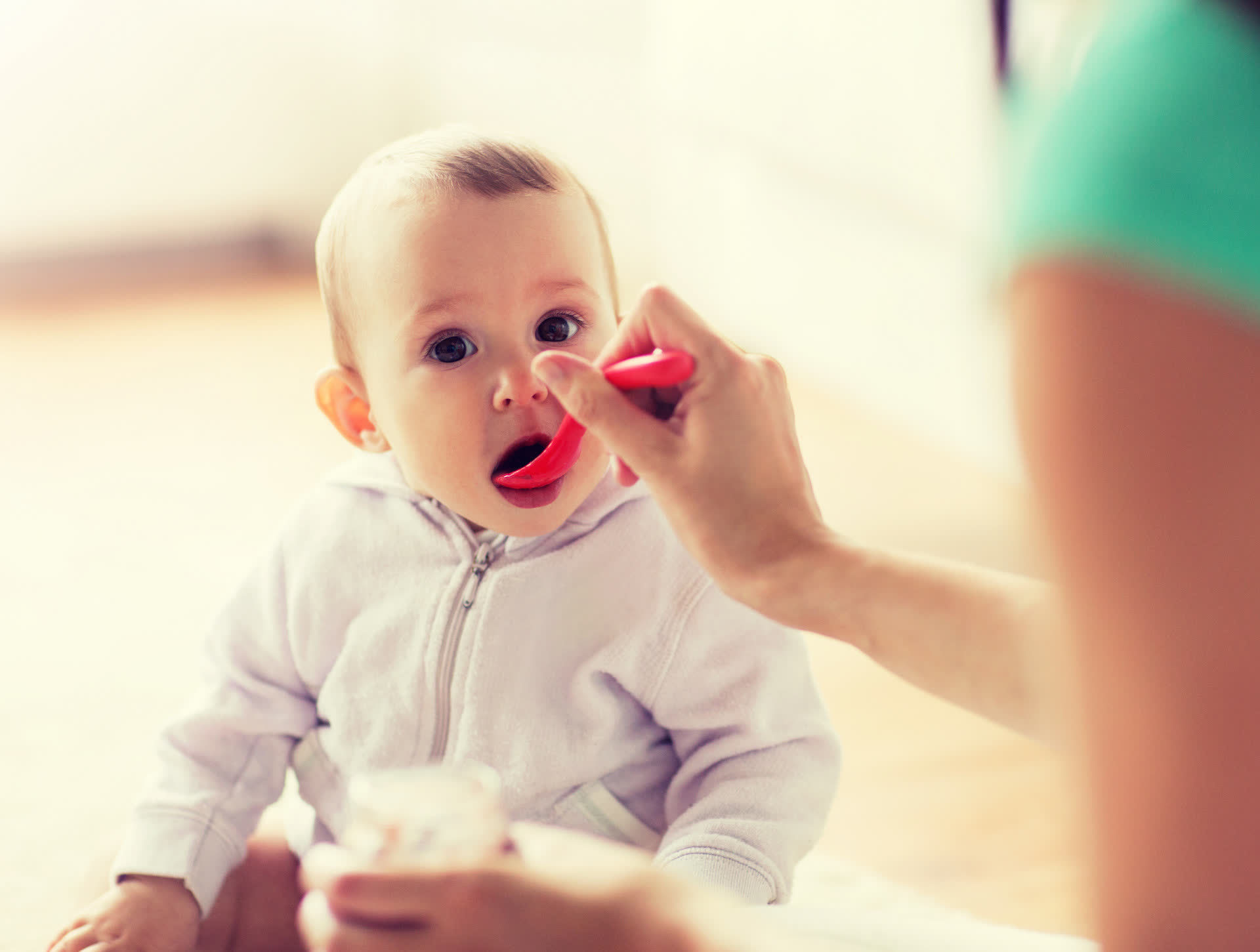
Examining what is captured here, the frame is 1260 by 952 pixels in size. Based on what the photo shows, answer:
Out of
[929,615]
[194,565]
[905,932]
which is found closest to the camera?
[929,615]

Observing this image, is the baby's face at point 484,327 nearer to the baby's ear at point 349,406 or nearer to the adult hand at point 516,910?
the baby's ear at point 349,406

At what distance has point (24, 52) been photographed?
344 centimetres

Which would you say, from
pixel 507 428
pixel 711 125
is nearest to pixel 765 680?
pixel 507 428

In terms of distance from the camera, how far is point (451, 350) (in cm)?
90

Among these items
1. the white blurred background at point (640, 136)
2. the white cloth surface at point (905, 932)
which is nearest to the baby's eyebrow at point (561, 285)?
the white cloth surface at point (905, 932)

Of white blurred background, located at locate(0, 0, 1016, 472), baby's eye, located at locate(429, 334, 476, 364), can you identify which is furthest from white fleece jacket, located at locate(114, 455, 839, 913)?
white blurred background, located at locate(0, 0, 1016, 472)

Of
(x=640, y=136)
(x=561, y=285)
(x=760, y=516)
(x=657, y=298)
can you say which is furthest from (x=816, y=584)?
(x=640, y=136)

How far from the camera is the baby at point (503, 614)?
2.89ft

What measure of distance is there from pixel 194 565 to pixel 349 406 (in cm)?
104

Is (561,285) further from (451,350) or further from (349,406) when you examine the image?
(349,406)

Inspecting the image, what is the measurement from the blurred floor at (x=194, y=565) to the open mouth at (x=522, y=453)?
29 centimetres

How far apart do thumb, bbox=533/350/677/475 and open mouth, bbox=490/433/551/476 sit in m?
0.14

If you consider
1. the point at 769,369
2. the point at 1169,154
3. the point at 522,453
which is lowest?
the point at 522,453

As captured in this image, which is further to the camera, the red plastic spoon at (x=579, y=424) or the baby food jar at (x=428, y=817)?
the red plastic spoon at (x=579, y=424)
